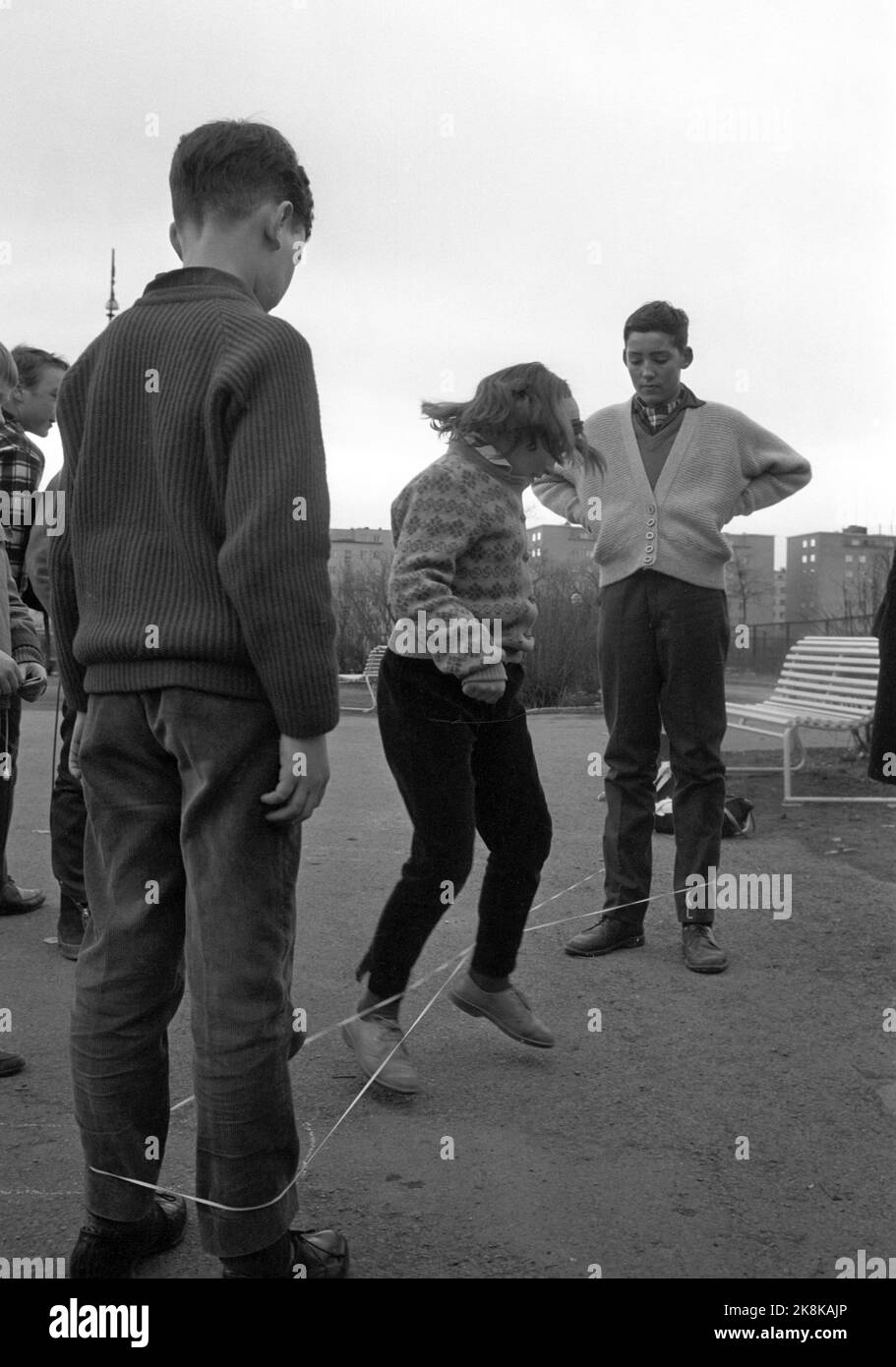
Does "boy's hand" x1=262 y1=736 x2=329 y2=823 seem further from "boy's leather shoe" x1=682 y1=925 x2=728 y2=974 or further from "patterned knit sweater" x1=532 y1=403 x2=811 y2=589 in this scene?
"patterned knit sweater" x1=532 y1=403 x2=811 y2=589

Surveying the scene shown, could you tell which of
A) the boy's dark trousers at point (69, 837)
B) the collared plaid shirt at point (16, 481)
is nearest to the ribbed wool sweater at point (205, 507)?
the boy's dark trousers at point (69, 837)

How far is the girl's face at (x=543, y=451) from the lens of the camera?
10.8 feet

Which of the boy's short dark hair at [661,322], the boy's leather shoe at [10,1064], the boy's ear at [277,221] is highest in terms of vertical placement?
the boy's short dark hair at [661,322]

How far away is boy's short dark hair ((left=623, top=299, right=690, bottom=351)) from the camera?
4438 mm

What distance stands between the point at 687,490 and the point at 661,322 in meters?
0.59

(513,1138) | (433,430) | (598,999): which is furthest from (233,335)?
(598,999)

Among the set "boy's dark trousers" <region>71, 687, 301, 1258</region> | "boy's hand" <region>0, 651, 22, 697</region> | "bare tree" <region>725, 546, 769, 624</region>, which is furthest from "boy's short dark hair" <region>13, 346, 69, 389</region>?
"bare tree" <region>725, 546, 769, 624</region>

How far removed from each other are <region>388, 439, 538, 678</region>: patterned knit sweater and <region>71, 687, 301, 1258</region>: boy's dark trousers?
956 mm

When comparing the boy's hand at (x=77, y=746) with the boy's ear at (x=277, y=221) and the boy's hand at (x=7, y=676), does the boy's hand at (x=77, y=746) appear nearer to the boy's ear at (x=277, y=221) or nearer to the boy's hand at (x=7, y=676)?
the boy's ear at (x=277, y=221)

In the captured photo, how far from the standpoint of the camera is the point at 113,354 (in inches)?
85.7

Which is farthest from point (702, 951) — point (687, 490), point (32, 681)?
point (32, 681)
